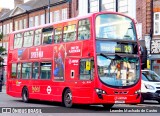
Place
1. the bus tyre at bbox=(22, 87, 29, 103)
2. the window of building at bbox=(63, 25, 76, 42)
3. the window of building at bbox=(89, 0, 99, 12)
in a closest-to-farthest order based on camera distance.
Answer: the window of building at bbox=(63, 25, 76, 42), the bus tyre at bbox=(22, 87, 29, 103), the window of building at bbox=(89, 0, 99, 12)

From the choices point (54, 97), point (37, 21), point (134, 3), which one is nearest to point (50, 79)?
point (54, 97)

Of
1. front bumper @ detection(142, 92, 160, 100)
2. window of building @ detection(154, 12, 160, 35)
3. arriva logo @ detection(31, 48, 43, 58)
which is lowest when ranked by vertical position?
front bumper @ detection(142, 92, 160, 100)

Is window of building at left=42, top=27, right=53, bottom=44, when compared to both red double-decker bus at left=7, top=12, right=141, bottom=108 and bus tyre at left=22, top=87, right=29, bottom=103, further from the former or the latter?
bus tyre at left=22, top=87, right=29, bottom=103

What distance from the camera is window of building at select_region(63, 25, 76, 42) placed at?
20312 millimetres

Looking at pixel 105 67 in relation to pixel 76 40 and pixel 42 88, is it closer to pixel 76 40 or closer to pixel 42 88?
pixel 76 40

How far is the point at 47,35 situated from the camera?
2283 cm

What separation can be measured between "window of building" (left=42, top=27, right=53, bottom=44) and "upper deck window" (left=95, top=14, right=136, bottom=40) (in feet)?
13.1

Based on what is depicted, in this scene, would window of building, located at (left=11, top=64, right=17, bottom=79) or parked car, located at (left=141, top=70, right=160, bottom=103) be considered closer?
parked car, located at (left=141, top=70, right=160, bottom=103)

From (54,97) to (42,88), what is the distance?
1.43m

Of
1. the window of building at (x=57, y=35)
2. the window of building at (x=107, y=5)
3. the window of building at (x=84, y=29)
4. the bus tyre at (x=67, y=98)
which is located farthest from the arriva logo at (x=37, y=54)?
the window of building at (x=107, y=5)

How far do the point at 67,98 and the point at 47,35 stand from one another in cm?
380

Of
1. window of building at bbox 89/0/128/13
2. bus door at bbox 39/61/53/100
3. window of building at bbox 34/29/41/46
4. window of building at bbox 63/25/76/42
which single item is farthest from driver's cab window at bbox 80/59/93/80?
window of building at bbox 89/0/128/13

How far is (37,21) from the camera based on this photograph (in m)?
57.3

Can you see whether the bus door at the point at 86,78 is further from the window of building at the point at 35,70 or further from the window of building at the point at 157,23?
the window of building at the point at 157,23
